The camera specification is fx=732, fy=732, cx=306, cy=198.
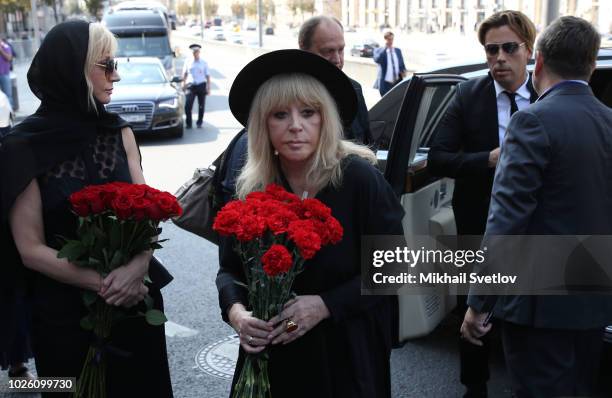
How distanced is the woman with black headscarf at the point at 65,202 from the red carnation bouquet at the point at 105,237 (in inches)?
2.0

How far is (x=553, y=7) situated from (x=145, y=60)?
10.4 metres

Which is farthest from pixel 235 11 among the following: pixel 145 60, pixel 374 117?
pixel 374 117

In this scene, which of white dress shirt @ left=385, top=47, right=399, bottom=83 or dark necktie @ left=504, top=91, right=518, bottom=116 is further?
white dress shirt @ left=385, top=47, right=399, bottom=83

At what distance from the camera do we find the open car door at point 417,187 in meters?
4.02

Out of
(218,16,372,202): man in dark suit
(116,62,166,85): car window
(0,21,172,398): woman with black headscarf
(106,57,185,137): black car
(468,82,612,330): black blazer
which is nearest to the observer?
(468,82,612,330): black blazer

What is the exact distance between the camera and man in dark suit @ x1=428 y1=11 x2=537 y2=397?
3768mm

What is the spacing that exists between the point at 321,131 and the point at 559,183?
86 cm

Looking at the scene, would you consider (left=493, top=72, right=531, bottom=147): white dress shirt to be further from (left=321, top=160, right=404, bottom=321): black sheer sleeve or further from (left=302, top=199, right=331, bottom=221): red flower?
(left=302, top=199, right=331, bottom=221): red flower

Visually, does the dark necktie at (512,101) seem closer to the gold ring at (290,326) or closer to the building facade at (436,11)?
the gold ring at (290,326)

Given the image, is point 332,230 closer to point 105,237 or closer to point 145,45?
point 105,237

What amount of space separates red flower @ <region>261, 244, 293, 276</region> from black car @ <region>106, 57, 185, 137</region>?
42.3 ft

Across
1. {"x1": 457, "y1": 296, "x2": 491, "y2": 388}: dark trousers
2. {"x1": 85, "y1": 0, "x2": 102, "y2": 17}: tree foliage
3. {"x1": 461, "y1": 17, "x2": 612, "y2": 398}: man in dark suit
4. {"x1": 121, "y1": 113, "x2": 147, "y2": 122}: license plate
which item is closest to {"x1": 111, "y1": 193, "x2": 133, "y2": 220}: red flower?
{"x1": 461, "y1": 17, "x2": 612, "y2": 398}: man in dark suit

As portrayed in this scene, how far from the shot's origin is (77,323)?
2740mm

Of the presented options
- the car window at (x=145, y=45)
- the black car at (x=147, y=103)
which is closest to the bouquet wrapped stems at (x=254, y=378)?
the black car at (x=147, y=103)
